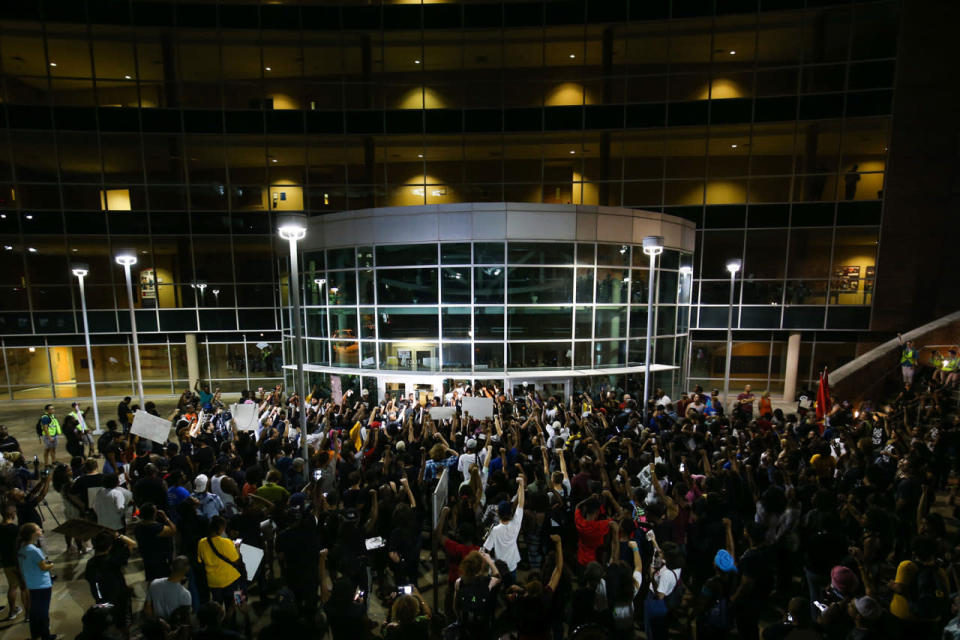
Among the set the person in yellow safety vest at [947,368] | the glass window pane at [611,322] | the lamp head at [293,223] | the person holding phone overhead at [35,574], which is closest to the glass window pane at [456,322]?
the glass window pane at [611,322]

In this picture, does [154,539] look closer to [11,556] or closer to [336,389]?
[11,556]

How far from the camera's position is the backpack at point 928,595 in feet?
14.0

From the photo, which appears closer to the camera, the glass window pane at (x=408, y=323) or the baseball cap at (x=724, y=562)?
the baseball cap at (x=724, y=562)

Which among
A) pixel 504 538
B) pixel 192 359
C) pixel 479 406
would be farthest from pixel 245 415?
pixel 192 359

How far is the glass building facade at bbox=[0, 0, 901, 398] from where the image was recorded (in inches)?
864

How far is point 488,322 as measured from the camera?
16.6m

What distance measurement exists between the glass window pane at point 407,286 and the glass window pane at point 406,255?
290mm

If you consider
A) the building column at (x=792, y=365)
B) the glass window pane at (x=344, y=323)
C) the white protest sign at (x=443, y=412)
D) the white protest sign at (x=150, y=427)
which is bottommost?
the building column at (x=792, y=365)

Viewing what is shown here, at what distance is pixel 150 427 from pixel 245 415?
1.98m

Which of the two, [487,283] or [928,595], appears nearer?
[928,595]

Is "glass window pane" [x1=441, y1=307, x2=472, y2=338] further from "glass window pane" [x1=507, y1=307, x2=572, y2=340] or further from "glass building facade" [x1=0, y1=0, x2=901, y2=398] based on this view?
"glass building facade" [x1=0, y1=0, x2=901, y2=398]

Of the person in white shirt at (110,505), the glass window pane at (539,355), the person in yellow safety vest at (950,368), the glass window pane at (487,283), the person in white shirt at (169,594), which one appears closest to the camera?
the person in white shirt at (169,594)

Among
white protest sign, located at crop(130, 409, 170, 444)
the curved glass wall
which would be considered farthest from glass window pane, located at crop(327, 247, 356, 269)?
white protest sign, located at crop(130, 409, 170, 444)

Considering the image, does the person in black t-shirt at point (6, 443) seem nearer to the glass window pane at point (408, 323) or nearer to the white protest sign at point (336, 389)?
the white protest sign at point (336, 389)
